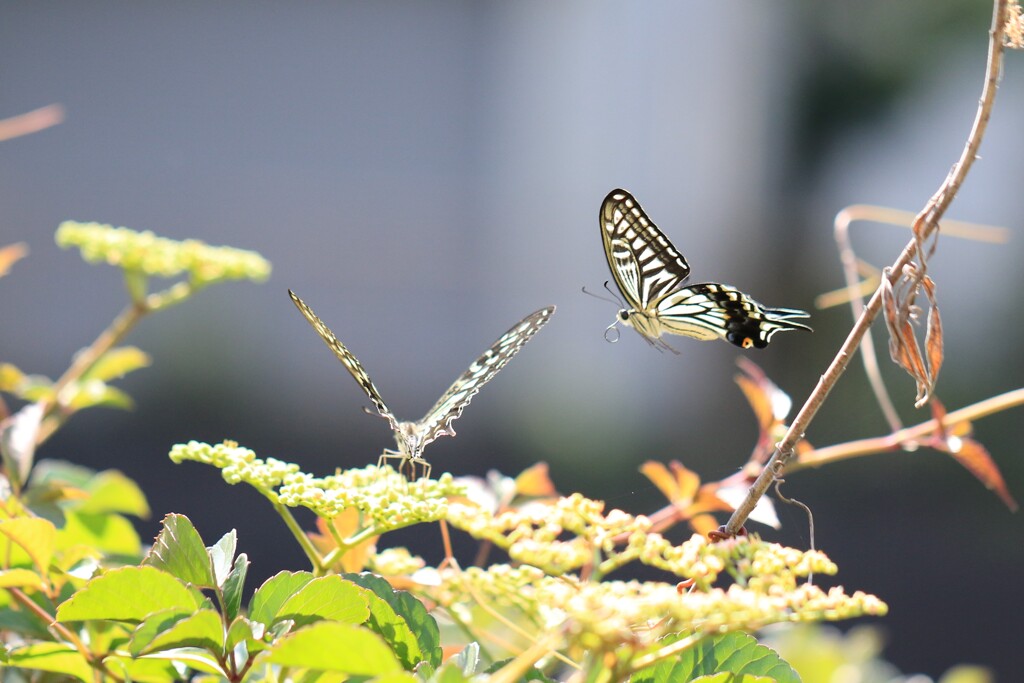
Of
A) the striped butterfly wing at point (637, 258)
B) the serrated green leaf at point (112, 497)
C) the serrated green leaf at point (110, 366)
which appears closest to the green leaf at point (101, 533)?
the serrated green leaf at point (112, 497)

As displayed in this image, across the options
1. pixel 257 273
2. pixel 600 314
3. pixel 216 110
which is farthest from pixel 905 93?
pixel 257 273

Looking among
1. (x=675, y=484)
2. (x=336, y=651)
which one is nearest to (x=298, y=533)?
(x=336, y=651)

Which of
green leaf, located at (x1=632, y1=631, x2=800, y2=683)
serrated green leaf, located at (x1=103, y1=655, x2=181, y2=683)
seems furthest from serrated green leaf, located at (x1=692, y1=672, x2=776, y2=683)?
serrated green leaf, located at (x1=103, y1=655, x2=181, y2=683)

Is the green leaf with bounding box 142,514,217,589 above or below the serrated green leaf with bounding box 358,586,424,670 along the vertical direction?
above

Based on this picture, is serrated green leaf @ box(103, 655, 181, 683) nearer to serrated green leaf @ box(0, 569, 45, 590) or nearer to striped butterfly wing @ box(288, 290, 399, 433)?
serrated green leaf @ box(0, 569, 45, 590)

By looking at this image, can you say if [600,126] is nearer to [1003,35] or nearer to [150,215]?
[150,215]

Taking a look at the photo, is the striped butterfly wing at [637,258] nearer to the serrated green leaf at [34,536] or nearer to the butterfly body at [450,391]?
the butterfly body at [450,391]

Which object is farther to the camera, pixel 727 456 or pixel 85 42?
pixel 85 42

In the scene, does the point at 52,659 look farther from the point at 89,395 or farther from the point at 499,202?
the point at 499,202
